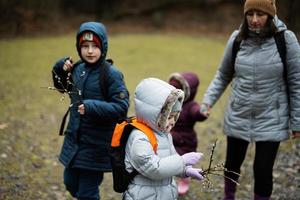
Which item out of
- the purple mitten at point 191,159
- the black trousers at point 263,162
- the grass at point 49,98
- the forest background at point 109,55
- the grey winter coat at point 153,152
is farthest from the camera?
the forest background at point 109,55

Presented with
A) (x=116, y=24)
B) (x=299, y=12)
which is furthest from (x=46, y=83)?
(x=299, y=12)

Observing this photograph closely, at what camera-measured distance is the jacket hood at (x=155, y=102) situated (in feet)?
10.7

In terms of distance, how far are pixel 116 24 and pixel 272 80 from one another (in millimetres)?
15545

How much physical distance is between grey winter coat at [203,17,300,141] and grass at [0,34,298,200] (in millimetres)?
1451

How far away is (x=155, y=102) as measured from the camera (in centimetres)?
326

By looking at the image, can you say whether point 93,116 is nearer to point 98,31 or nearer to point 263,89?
point 98,31

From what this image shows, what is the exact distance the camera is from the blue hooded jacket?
3.97 m

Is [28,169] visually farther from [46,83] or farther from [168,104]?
[46,83]

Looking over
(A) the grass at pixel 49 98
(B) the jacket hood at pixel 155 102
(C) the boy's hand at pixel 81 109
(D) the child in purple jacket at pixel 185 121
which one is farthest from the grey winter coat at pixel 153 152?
(A) the grass at pixel 49 98

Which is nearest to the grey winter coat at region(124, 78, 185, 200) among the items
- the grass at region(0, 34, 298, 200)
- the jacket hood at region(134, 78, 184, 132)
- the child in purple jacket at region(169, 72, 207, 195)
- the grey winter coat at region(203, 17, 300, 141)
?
the jacket hood at region(134, 78, 184, 132)

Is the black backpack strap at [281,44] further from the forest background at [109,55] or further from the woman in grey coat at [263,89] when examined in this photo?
the forest background at [109,55]

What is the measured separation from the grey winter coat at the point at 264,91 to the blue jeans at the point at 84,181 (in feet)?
4.48

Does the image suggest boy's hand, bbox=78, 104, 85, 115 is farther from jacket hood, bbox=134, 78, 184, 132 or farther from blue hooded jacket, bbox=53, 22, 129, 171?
jacket hood, bbox=134, 78, 184, 132

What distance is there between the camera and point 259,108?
434 centimetres
